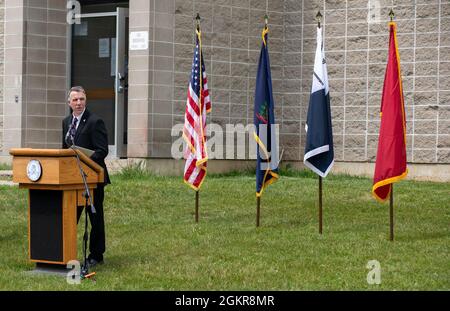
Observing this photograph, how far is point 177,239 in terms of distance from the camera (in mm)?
12977

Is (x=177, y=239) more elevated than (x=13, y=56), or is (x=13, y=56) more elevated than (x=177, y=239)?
(x=13, y=56)

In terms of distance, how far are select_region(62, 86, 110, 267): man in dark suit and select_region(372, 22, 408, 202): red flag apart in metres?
3.60

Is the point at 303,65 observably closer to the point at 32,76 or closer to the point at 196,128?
the point at 32,76

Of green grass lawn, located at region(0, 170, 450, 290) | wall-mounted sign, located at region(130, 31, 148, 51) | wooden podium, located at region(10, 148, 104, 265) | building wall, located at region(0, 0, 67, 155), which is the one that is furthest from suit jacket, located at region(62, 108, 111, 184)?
building wall, located at region(0, 0, 67, 155)

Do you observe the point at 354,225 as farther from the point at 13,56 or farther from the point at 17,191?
the point at 13,56

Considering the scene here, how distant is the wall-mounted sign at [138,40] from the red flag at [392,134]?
694cm

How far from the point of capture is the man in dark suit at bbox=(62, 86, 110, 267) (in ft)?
37.2

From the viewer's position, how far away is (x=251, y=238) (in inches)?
512

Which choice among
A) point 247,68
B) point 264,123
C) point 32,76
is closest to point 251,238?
point 264,123

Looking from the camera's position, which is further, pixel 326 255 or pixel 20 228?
pixel 20 228
